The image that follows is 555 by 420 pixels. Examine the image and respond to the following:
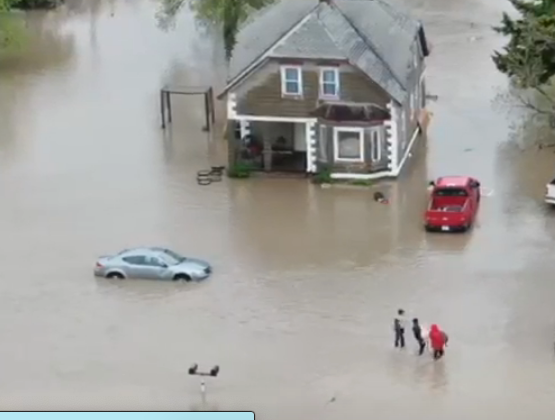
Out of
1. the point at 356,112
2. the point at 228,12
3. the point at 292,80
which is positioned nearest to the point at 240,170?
the point at 292,80

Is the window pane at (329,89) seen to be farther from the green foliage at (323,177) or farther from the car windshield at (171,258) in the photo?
the car windshield at (171,258)

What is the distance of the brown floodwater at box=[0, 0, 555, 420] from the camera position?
115 feet

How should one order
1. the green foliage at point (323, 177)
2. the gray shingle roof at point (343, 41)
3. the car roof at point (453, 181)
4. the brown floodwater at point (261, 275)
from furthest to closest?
the green foliage at point (323, 177), the gray shingle roof at point (343, 41), the car roof at point (453, 181), the brown floodwater at point (261, 275)

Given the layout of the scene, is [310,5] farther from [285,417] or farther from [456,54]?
[285,417]

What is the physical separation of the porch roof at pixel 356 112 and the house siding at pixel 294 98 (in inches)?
8.0

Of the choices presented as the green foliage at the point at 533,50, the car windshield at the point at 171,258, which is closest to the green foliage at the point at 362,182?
the green foliage at the point at 533,50

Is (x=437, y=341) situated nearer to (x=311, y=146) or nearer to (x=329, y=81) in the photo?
(x=311, y=146)

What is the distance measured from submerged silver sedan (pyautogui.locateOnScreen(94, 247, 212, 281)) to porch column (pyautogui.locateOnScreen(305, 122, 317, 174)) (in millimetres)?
10593

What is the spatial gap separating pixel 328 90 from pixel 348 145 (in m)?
2.28

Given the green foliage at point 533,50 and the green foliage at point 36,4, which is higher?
the green foliage at point 36,4

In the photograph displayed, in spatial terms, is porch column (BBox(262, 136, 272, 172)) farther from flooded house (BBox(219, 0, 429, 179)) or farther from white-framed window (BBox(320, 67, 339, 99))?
white-framed window (BBox(320, 67, 339, 99))

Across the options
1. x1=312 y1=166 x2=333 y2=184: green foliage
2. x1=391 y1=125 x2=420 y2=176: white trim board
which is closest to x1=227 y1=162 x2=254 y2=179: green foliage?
x1=312 y1=166 x2=333 y2=184: green foliage

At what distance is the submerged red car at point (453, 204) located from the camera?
4559 centimetres

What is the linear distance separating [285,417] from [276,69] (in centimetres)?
2083
